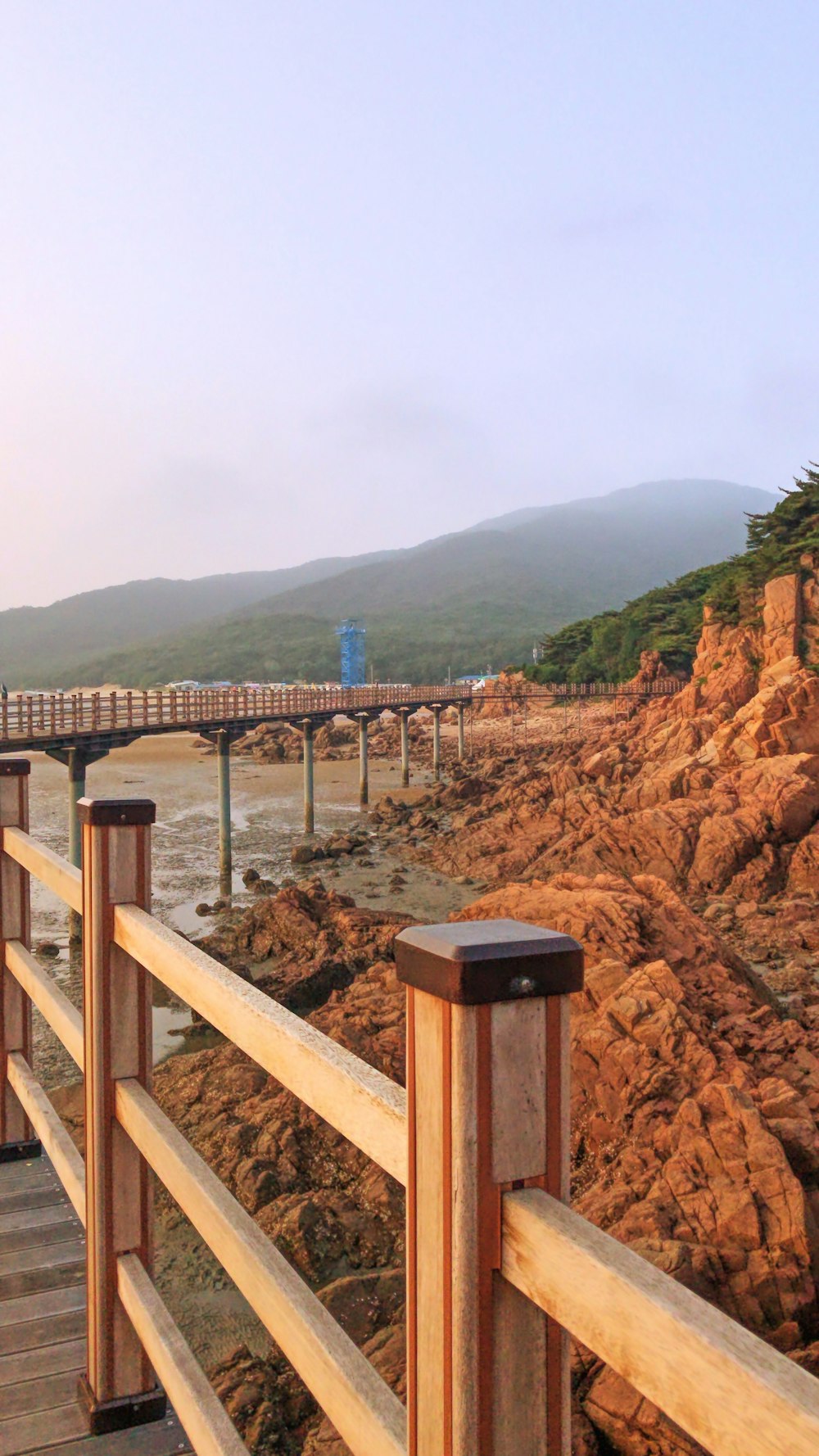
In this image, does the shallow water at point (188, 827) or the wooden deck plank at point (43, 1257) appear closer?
the wooden deck plank at point (43, 1257)

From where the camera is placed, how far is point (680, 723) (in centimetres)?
2681

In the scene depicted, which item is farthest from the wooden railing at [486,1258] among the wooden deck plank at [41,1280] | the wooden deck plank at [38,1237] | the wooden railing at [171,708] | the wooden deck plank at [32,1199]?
the wooden railing at [171,708]

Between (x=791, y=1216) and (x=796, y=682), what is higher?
(x=796, y=682)

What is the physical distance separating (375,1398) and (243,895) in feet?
57.1

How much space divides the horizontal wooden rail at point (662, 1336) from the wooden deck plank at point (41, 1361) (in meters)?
2.30

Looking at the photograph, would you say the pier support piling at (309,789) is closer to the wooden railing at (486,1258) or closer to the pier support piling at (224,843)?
the pier support piling at (224,843)

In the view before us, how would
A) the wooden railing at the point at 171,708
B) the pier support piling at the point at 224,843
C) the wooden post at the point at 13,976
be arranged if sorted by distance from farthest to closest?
the pier support piling at the point at 224,843
the wooden railing at the point at 171,708
the wooden post at the point at 13,976

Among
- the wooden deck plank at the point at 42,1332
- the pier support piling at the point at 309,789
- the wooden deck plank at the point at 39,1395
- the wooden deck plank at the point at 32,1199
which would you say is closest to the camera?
the wooden deck plank at the point at 39,1395

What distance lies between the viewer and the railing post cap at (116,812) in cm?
239

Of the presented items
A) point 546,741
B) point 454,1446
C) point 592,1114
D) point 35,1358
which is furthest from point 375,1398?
point 546,741

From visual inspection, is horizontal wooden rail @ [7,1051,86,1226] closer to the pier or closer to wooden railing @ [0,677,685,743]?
the pier

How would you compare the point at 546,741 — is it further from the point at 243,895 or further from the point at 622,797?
the point at 243,895

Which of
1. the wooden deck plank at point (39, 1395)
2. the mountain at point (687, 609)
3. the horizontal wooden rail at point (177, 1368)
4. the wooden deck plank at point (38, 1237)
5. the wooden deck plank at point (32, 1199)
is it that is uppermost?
the mountain at point (687, 609)

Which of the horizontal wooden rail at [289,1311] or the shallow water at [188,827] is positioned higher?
the horizontal wooden rail at [289,1311]
